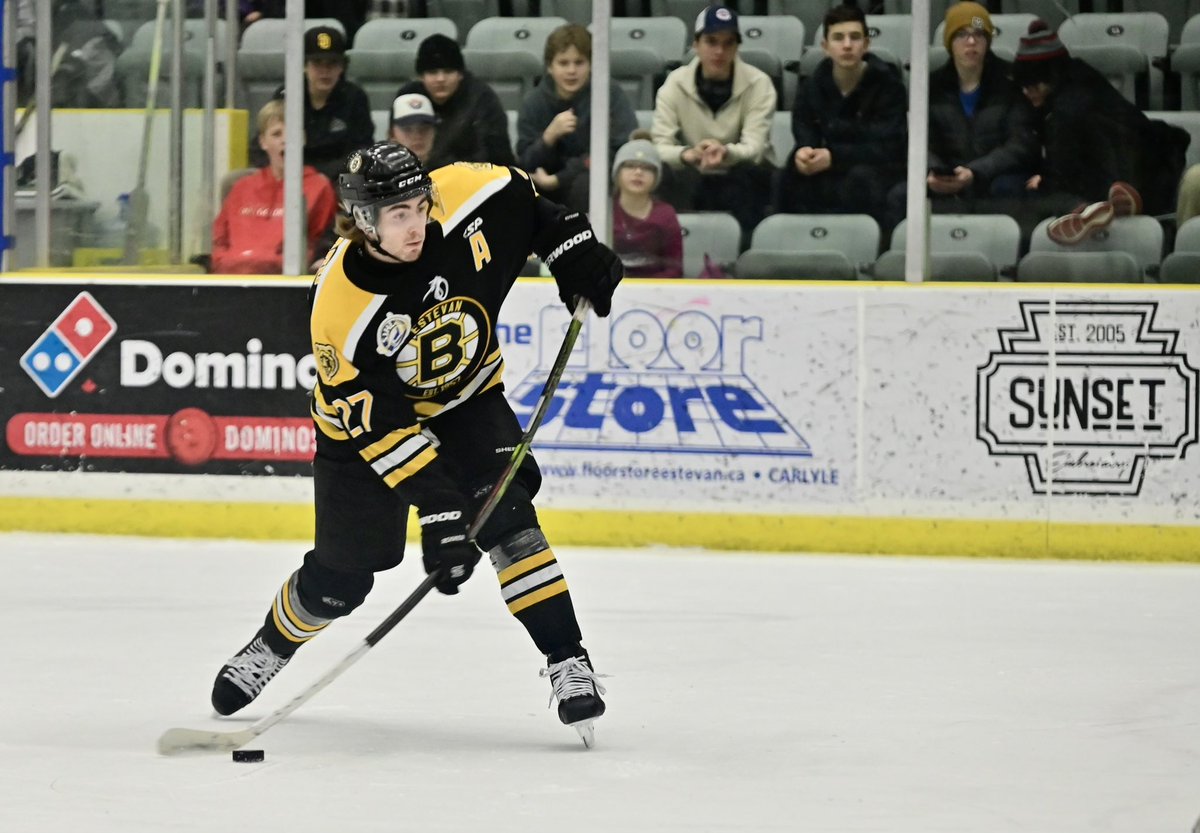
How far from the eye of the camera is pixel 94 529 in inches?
251

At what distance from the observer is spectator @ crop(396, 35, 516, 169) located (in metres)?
6.27

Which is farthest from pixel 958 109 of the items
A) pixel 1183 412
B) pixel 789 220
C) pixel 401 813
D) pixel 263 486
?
pixel 401 813

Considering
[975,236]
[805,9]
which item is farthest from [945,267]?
[805,9]

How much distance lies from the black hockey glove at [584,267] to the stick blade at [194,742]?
103 cm

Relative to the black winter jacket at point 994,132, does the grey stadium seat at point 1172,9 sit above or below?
above

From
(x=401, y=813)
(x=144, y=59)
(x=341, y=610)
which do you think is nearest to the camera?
(x=401, y=813)

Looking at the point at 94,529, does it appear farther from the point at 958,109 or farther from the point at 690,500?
the point at 958,109

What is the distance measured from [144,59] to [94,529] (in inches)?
64.9

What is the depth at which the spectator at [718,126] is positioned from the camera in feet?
20.1

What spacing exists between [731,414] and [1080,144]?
141cm

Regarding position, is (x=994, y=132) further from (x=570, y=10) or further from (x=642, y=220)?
(x=570, y=10)

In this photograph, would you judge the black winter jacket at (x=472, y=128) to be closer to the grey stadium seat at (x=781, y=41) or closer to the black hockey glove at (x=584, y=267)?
the grey stadium seat at (x=781, y=41)

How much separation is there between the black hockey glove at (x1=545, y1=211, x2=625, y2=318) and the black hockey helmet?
0.36 metres

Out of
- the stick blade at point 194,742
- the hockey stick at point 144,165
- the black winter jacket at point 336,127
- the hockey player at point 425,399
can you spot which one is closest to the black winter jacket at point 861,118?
the black winter jacket at point 336,127
